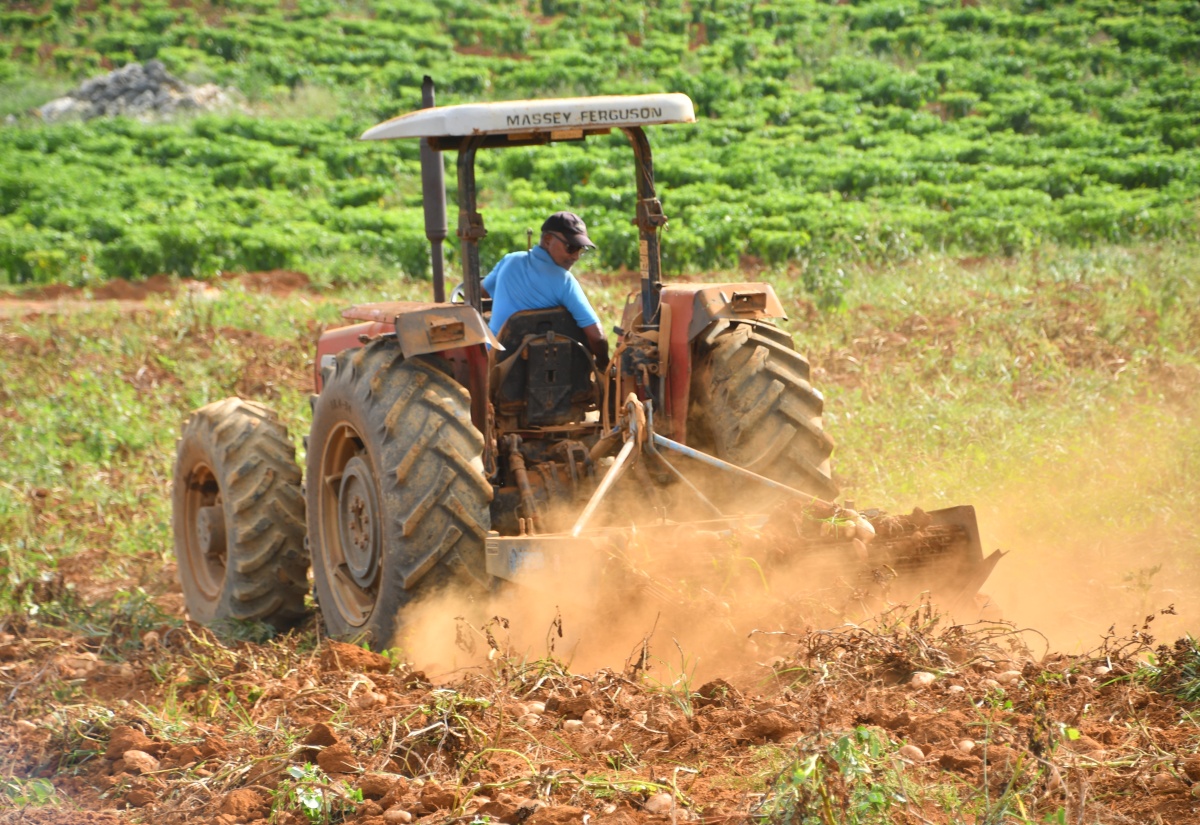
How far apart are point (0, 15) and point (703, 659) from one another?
128 feet

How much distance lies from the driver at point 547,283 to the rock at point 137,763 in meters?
2.51

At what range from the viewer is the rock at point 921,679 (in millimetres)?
4324

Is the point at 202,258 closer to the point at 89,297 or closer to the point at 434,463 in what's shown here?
the point at 89,297

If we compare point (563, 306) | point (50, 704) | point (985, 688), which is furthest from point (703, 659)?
point (50, 704)

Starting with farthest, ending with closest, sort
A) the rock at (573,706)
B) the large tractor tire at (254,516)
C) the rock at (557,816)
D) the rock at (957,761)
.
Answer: the large tractor tire at (254,516), the rock at (573,706), the rock at (957,761), the rock at (557,816)

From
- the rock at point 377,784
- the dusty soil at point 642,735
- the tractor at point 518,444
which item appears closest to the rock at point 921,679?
the dusty soil at point 642,735

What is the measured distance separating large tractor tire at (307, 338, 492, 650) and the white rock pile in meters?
25.0

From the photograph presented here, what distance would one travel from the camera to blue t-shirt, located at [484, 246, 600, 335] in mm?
6230

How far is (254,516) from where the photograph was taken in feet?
21.8

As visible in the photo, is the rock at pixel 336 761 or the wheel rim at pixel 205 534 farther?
the wheel rim at pixel 205 534

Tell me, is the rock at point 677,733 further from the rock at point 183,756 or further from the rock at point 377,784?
the rock at point 183,756

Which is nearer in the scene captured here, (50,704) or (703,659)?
(703,659)

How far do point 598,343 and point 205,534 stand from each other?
2.46 metres

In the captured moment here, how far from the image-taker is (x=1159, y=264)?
13.0 meters
